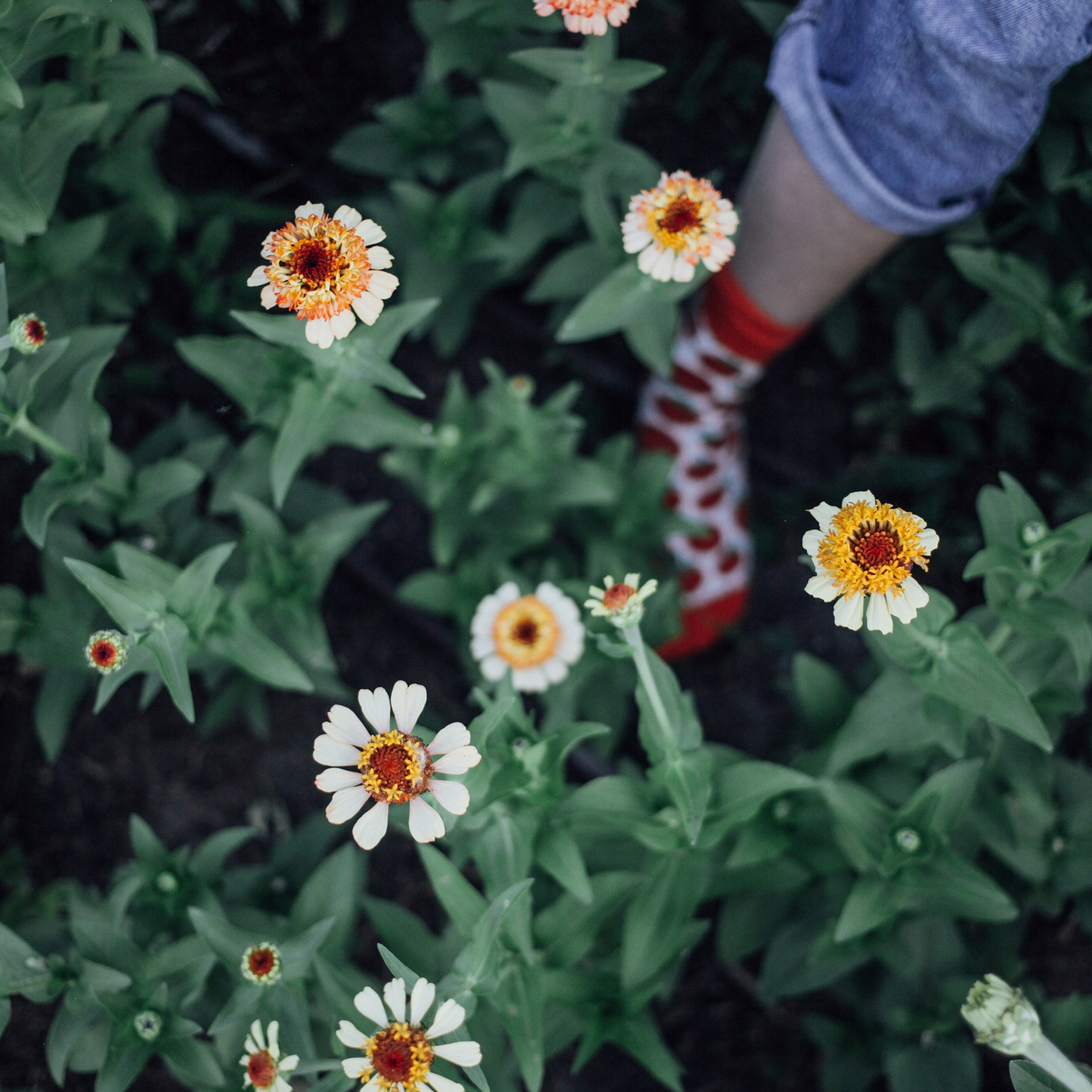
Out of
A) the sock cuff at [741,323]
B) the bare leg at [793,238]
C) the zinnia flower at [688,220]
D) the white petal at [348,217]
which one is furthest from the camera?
the sock cuff at [741,323]

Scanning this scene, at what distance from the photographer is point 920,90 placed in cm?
136

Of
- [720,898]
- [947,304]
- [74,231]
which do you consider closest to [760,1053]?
[720,898]

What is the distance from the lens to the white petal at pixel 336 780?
3.79ft

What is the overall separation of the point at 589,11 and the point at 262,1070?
4.29 feet

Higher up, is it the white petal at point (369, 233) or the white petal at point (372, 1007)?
the white petal at point (369, 233)

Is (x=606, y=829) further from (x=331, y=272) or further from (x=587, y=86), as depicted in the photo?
(x=587, y=86)

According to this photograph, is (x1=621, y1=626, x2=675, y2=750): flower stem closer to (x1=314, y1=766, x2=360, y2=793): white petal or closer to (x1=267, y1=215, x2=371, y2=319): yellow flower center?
(x1=314, y1=766, x2=360, y2=793): white petal

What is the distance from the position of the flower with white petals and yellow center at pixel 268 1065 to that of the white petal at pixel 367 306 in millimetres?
823

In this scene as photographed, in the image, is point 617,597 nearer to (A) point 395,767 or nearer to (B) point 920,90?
(A) point 395,767

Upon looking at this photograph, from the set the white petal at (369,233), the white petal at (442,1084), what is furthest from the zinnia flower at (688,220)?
the white petal at (442,1084)

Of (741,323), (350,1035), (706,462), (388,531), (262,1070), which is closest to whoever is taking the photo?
(350,1035)

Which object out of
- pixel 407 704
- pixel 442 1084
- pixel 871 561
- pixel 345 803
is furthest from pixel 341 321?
pixel 442 1084

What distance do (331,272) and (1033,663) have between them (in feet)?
3.68

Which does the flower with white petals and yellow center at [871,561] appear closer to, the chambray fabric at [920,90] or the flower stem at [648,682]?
the flower stem at [648,682]
